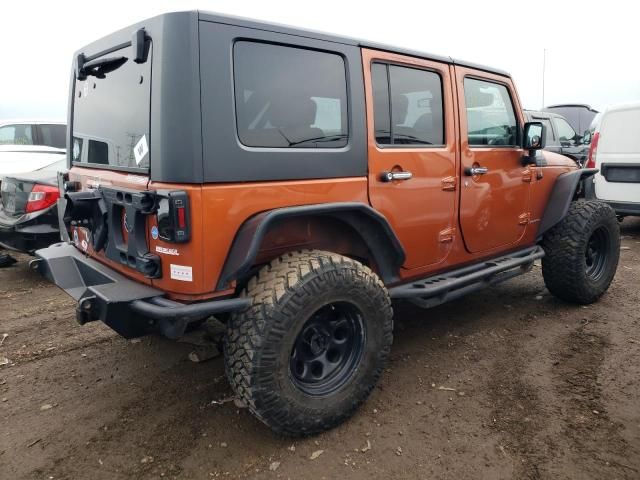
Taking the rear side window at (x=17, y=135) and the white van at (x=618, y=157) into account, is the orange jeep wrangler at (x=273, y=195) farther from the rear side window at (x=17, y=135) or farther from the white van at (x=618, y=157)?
the rear side window at (x=17, y=135)

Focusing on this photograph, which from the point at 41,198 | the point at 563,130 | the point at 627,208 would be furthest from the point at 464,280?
the point at 563,130

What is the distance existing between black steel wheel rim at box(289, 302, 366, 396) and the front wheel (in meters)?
2.28

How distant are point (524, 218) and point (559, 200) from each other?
0.42m

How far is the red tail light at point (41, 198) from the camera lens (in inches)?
185

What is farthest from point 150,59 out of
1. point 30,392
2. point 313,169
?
point 30,392

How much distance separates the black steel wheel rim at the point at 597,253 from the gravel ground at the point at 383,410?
450 mm

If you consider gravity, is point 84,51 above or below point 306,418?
above

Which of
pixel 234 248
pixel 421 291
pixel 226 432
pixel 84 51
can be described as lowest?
pixel 226 432

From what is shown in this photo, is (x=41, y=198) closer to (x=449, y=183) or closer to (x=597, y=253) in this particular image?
(x=449, y=183)

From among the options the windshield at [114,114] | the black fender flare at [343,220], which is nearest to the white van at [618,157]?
the black fender flare at [343,220]

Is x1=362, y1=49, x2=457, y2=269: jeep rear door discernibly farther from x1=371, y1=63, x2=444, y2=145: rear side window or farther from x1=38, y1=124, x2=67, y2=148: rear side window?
x1=38, y1=124, x2=67, y2=148: rear side window

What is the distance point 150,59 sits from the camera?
219 cm

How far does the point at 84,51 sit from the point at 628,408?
3.68m

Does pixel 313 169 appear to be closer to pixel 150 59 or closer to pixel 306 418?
pixel 150 59
